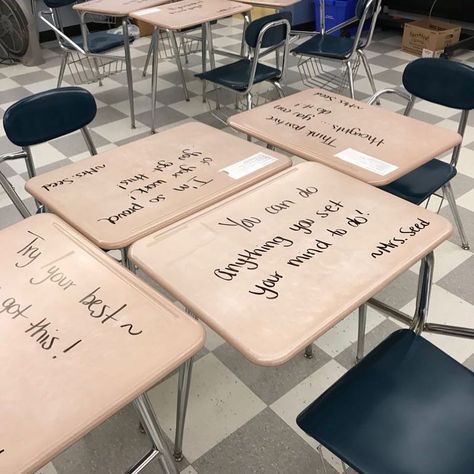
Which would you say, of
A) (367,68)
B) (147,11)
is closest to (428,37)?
(367,68)

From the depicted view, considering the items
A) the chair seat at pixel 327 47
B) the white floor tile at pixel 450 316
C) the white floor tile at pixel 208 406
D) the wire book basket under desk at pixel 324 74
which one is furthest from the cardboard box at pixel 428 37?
the white floor tile at pixel 208 406

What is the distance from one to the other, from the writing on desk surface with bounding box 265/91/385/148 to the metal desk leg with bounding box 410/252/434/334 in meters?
0.44

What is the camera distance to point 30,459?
647 millimetres

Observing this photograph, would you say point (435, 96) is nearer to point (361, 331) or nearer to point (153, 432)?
point (361, 331)

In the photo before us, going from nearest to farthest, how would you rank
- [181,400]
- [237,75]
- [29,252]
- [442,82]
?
[29,252], [181,400], [442,82], [237,75]

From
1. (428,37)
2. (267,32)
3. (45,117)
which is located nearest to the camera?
(45,117)

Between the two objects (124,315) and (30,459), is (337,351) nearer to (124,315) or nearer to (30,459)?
(124,315)

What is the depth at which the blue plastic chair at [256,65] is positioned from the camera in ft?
8.39

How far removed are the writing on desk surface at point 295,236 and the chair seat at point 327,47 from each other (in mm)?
2150

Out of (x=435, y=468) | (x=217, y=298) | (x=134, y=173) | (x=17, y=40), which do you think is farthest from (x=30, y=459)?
(x=17, y=40)

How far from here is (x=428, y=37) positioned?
4.09 meters

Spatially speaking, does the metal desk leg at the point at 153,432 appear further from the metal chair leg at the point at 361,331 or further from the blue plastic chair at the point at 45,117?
the blue plastic chair at the point at 45,117

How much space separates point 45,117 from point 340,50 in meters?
2.11

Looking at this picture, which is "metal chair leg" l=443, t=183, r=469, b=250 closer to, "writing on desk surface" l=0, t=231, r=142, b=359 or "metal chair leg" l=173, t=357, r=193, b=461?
Answer: "metal chair leg" l=173, t=357, r=193, b=461
